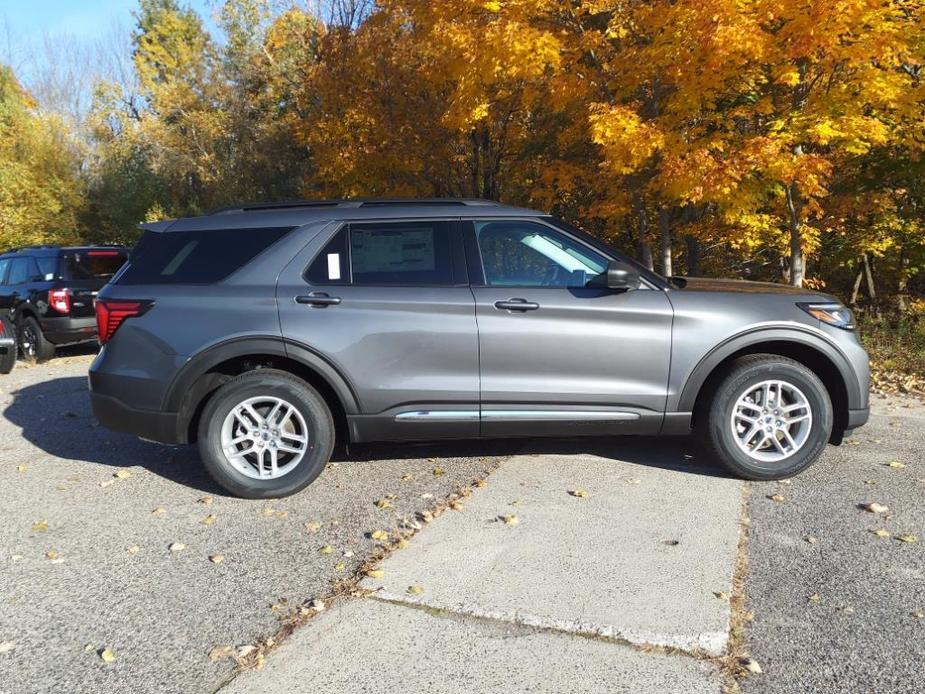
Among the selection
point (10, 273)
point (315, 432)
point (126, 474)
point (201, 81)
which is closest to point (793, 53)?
point (315, 432)

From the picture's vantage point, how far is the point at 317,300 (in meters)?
4.54

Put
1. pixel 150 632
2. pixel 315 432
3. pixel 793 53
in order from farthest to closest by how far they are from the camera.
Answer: pixel 793 53, pixel 315 432, pixel 150 632

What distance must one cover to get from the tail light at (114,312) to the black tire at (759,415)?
11.7ft

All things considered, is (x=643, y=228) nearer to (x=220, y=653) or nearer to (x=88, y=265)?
(x=88, y=265)

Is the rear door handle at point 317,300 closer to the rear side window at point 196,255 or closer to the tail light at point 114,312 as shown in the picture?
the rear side window at point 196,255

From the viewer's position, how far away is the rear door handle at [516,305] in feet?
14.9

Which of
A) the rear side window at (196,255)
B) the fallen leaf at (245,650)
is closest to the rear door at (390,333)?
the rear side window at (196,255)

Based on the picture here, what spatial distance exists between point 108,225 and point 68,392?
21859mm

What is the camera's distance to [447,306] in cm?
→ 457

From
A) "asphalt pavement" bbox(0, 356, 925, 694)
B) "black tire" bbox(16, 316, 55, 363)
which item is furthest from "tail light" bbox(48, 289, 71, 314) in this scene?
"asphalt pavement" bbox(0, 356, 925, 694)

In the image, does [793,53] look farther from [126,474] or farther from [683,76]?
[126,474]

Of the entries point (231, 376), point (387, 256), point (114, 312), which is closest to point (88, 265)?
point (114, 312)

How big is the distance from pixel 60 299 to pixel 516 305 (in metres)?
8.38

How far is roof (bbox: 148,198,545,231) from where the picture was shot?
4719mm
